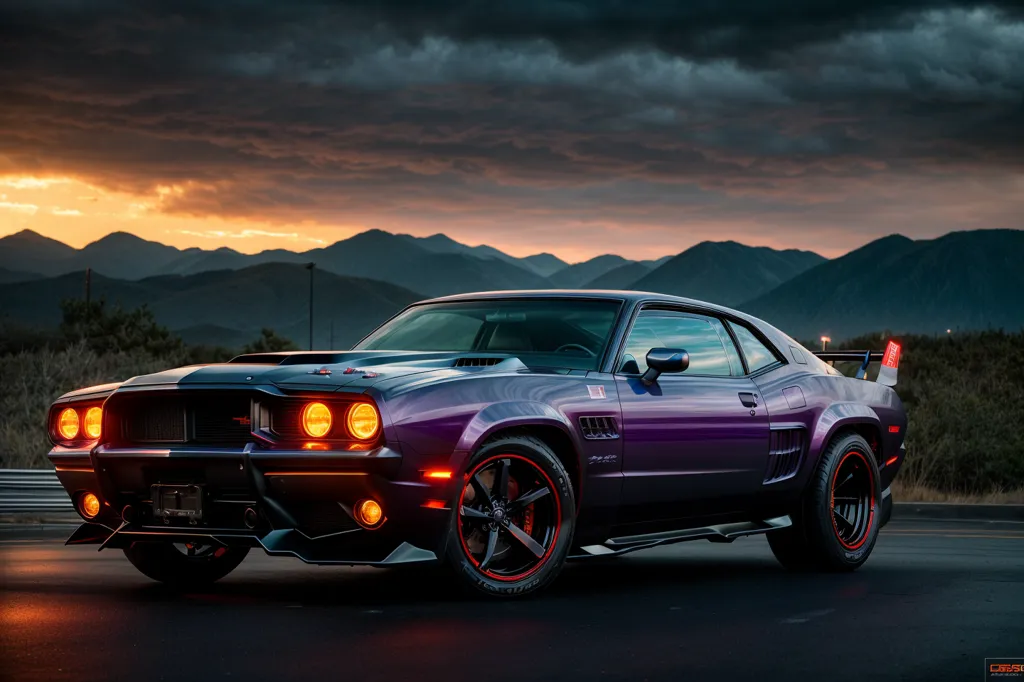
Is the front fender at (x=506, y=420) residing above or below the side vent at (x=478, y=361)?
below

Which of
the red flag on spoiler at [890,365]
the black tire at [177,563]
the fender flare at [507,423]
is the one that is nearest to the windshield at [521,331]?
the fender flare at [507,423]

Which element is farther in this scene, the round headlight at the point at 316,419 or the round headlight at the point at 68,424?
the round headlight at the point at 68,424

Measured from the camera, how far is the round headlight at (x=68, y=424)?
777 centimetres

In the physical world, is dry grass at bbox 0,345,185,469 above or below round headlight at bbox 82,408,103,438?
below

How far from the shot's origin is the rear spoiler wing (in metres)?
10.2

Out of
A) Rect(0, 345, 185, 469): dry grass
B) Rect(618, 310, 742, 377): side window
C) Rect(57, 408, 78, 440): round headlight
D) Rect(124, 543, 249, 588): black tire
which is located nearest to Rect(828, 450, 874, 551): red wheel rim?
Rect(618, 310, 742, 377): side window

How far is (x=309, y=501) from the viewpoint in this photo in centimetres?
692

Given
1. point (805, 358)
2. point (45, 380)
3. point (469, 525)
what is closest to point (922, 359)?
point (45, 380)

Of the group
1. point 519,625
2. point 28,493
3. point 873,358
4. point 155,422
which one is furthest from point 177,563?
point 28,493

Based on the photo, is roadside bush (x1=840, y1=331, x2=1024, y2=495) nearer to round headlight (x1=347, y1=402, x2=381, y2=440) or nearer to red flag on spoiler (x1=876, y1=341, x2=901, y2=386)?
red flag on spoiler (x1=876, y1=341, x2=901, y2=386)

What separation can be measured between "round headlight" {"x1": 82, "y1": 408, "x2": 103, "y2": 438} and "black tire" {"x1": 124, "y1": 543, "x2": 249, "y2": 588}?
774 millimetres

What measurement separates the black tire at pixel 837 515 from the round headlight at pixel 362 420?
3.42 meters

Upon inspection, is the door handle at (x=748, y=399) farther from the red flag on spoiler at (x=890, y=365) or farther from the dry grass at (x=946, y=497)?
the dry grass at (x=946, y=497)

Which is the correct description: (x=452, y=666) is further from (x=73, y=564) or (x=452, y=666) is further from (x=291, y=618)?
(x=73, y=564)
